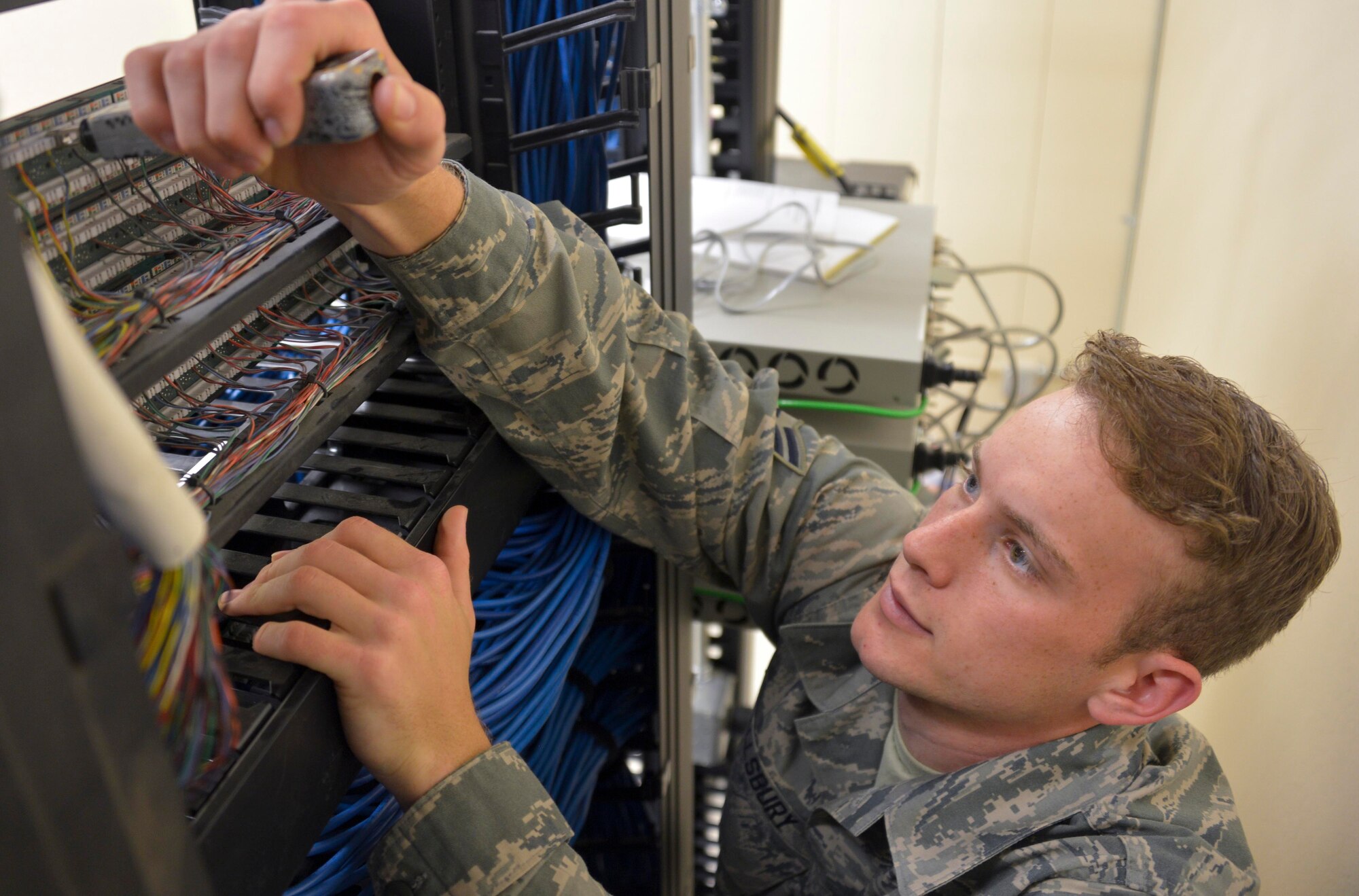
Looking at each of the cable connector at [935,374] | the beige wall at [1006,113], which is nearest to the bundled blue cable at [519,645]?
the cable connector at [935,374]

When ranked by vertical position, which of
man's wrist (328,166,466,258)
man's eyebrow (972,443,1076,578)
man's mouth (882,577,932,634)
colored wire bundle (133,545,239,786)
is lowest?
man's mouth (882,577,932,634)

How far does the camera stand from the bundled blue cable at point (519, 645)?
74 centimetres

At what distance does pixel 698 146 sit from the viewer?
1.88 metres

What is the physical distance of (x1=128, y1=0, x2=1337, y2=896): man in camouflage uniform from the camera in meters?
0.57

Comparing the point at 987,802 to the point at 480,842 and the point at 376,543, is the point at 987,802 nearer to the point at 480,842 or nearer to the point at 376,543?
the point at 480,842

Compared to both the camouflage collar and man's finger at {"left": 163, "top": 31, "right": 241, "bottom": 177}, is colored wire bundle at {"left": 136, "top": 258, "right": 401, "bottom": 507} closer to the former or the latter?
man's finger at {"left": 163, "top": 31, "right": 241, "bottom": 177}

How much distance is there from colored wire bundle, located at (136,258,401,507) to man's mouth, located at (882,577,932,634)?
497 millimetres

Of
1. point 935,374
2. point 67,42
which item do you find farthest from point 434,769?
point 935,374

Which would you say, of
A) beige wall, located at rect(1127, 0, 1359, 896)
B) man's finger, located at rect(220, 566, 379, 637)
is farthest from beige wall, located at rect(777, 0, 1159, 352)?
man's finger, located at rect(220, 566, 379, 637)

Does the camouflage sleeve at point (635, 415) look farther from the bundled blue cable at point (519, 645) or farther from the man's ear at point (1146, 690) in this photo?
the man's ear at point (1146, 690)

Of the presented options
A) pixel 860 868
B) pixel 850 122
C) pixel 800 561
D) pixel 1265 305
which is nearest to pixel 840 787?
pixel 860 868

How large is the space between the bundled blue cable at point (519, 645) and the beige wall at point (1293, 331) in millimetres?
752

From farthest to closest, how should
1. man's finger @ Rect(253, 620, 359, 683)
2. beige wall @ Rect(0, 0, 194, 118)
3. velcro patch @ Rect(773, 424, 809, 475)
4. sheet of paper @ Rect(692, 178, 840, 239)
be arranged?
sheet of paper @ Rect(692, 178, 840, 239) → velcro patch @ Rect(773, 424, 809, 475) → beige wall @ Rect(0, 0, 194, 118) → man's finger @ Rect(253, 620, 359, 683)

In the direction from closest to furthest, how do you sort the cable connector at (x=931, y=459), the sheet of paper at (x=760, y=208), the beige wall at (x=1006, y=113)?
the cable connector at (x=931, y=459) < the sheet of paper at (x=760, y=208) < the beige wall at (x=1006, y=113)
